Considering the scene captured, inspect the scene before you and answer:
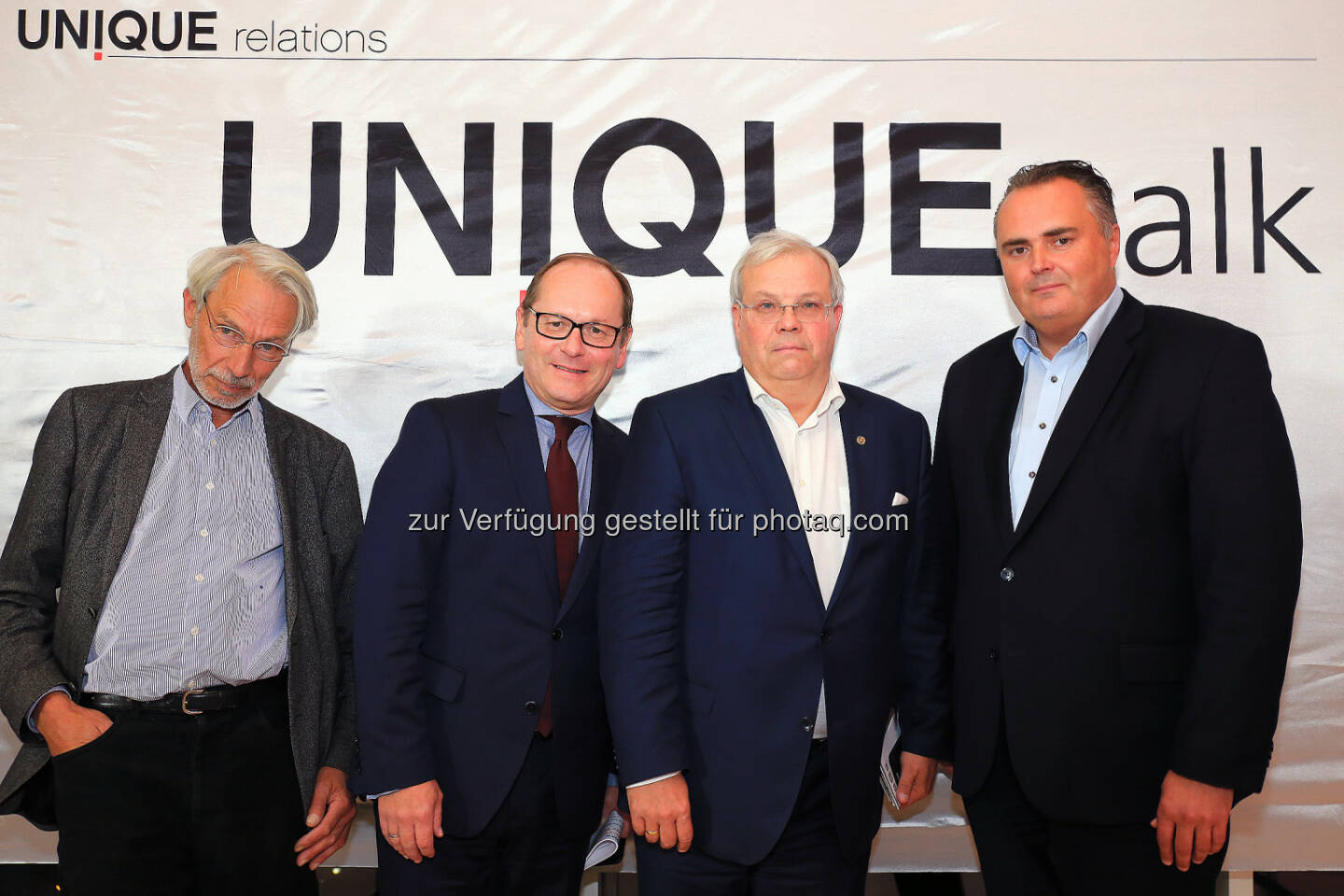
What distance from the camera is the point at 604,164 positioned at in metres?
2.99

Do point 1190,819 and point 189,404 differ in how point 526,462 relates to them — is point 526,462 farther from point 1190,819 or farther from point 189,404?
point 1190,819

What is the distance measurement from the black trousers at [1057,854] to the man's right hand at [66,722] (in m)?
1.80

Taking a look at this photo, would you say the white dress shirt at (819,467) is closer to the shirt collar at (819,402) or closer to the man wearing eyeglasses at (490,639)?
the shirt collar at (819,402)

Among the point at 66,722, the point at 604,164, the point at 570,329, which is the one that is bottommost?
the point at 66,722

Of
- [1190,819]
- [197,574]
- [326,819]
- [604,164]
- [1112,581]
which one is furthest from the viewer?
[604,164]

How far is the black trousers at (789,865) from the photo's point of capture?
1.87 metres

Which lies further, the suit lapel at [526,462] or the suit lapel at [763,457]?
the suit lapel at [526,462]

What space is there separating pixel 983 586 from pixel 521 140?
1.95 metres

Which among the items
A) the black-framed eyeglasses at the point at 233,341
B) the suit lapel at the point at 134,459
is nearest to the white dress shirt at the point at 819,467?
the black-framed eyeglasses at the point at 233,341

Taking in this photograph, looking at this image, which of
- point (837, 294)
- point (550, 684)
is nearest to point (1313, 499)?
point (837, 294)

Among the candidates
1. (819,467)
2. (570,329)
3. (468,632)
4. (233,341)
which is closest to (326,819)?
(468,632)

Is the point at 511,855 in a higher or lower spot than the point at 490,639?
lower

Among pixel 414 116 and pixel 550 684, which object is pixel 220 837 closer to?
pixel 550 684

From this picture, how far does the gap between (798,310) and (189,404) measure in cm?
138
